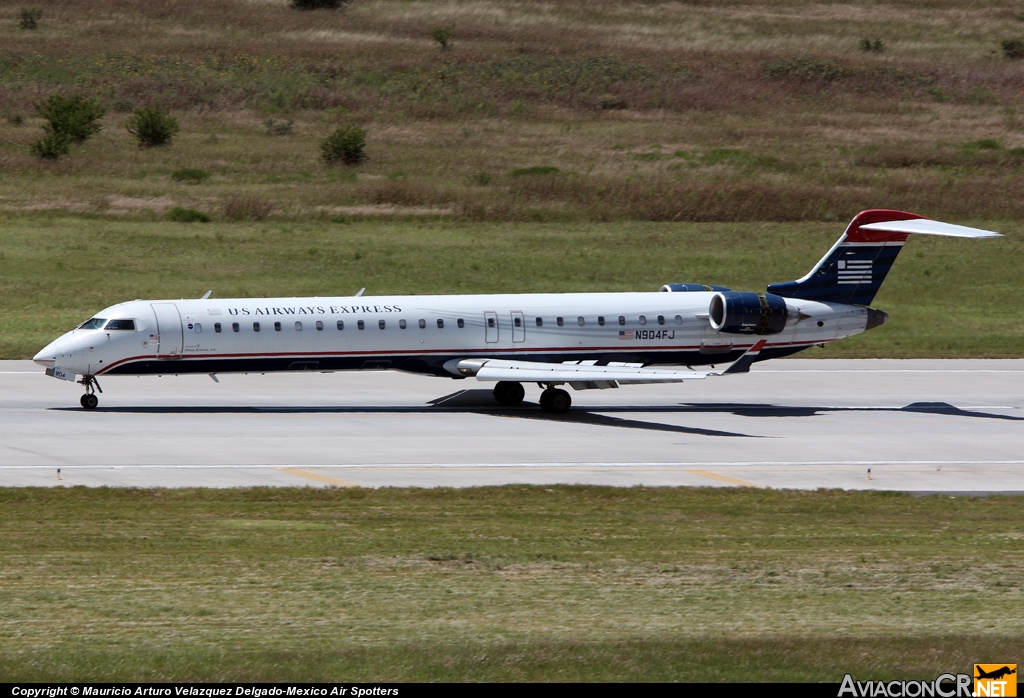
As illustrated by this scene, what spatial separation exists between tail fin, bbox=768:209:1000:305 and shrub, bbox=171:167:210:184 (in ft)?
141

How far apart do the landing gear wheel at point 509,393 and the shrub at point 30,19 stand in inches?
3906

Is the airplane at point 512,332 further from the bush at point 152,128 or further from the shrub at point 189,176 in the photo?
the bush at point 152,128

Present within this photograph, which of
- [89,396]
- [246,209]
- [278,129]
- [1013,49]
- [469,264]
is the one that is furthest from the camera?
[1013,49]

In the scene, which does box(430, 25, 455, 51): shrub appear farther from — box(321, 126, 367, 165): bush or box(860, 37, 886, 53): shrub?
box(321, 126, 367, 165): bush

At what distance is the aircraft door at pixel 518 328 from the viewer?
37.0 meters

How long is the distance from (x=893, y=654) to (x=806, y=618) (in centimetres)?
203

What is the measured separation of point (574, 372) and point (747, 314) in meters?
5.51

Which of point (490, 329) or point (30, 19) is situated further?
point (30, 19)

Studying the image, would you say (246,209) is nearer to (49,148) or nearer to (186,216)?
(186,216)

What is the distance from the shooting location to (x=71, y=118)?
263 feet

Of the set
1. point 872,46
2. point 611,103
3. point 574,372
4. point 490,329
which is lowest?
point 574,372

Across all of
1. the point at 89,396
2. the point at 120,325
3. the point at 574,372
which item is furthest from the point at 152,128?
the point at 574,372

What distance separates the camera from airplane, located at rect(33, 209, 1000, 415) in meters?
34.9

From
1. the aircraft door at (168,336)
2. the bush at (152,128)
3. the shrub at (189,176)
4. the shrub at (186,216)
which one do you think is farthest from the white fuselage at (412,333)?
the bush at (152,128)
